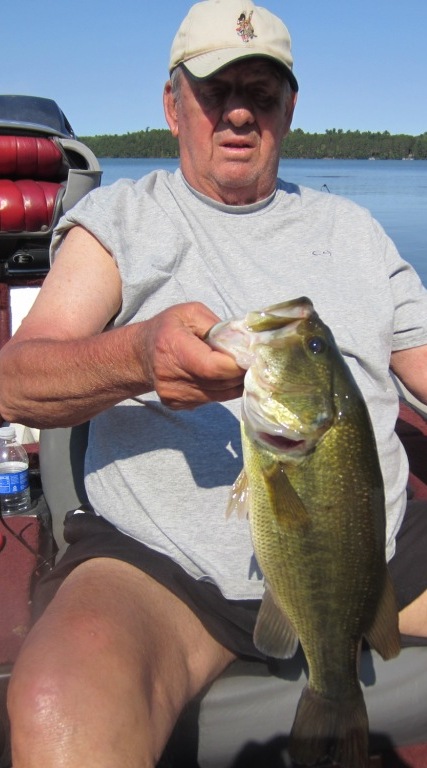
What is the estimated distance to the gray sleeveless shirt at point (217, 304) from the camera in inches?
87.7

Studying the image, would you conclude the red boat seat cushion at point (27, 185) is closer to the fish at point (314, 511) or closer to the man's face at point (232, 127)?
the man's face at point (232, 127)

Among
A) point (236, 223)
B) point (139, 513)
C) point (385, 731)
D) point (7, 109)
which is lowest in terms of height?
point (385, 731)

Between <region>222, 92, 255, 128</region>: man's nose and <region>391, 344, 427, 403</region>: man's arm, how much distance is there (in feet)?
3.44

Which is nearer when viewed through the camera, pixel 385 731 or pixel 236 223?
pixel 385 731

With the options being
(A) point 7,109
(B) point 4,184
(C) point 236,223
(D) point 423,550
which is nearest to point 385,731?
(D) point 423,550

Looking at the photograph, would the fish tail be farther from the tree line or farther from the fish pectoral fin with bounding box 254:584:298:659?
the tree line

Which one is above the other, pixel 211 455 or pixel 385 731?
pixel 211 455

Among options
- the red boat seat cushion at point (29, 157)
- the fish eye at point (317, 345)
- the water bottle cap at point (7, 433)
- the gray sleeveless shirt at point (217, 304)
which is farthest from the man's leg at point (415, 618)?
the red boat seat cushion at point (29, 157)

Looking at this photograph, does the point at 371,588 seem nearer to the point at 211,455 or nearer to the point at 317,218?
the point at 211,455

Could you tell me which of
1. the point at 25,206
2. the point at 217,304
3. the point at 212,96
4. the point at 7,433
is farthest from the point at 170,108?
the point at 25,206

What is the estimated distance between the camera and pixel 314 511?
172cm

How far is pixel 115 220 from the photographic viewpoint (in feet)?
7.95

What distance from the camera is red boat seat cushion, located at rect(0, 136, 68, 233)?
4910 millimetres

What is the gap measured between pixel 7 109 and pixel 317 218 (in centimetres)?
365
